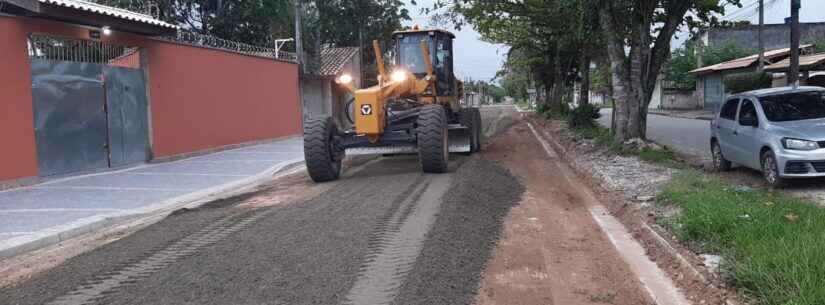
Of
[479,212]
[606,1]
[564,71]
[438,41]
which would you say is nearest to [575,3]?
[606,1]

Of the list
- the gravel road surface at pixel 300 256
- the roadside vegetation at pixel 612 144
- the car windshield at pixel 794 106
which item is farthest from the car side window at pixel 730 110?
the gravel road surface at pixel 300 256

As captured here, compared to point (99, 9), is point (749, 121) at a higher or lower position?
lower

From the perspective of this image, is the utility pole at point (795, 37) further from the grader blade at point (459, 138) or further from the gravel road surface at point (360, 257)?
the gravel road surface at point (360, 257)

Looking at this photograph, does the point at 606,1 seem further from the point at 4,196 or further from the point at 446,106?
the point at 4,196

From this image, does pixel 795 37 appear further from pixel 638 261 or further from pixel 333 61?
pixel 333 61

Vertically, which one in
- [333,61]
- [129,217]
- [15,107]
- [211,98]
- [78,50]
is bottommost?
[129,217]

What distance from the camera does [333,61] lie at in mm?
32406

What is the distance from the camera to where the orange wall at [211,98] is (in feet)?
53.0

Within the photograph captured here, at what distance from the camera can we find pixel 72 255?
704 cm

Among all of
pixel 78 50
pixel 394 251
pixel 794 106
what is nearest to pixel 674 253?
pixel 394 251

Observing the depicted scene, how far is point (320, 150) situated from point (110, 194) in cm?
345

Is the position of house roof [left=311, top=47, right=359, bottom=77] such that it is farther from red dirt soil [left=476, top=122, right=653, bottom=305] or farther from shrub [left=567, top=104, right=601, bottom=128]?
red dirt soil [left=476, top=122, right=653, bottom=305]

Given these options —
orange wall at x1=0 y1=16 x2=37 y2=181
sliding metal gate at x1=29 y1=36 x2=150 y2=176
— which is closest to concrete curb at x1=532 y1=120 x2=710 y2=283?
orange wall at x1=0 y1=16 x2=37 y2=181

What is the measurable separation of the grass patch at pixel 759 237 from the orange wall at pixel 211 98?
1191 centimetres
